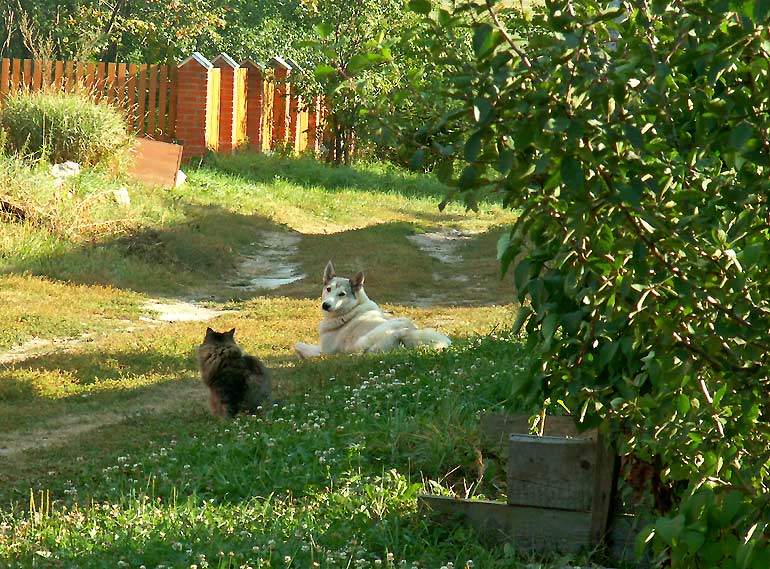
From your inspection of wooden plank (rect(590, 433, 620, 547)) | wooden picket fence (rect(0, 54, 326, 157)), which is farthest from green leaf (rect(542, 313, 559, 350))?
wooden picket fence (rect(0, 54, 326, 157))

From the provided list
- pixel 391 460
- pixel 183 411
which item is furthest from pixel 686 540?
pixel 183 411

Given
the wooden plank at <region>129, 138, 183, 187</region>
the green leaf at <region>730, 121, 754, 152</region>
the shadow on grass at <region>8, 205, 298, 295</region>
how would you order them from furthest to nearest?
1. the wooden plank at <region>129, 138, 183, 187</region>
2. the shadow on grass at <region>8, 205, 298, 295</region>
3. the green leaf at <region>730, 121, 754, 152</region>

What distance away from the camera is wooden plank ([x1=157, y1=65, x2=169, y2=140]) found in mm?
27469

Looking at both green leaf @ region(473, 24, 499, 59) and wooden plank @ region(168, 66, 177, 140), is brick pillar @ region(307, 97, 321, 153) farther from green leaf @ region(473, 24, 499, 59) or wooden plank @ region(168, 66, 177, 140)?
green leaf @ region(473, 24, 499, 59)

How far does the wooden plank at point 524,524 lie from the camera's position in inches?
191

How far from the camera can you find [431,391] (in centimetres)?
739

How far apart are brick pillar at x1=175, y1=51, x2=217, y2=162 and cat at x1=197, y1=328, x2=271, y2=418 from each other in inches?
777

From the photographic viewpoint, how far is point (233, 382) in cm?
788

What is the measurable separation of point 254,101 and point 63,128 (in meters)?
12.8

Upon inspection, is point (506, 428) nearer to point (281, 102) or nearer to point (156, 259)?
point (156, 259)

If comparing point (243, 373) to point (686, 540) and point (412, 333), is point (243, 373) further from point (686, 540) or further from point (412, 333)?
point (686, 540)

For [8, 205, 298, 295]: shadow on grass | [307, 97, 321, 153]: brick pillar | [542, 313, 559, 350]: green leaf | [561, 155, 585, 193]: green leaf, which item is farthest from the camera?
[307, 97, 321, 153]: brick pillar

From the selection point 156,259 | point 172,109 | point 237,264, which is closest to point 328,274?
point 156,259

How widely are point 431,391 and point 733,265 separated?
4582 millimetres
